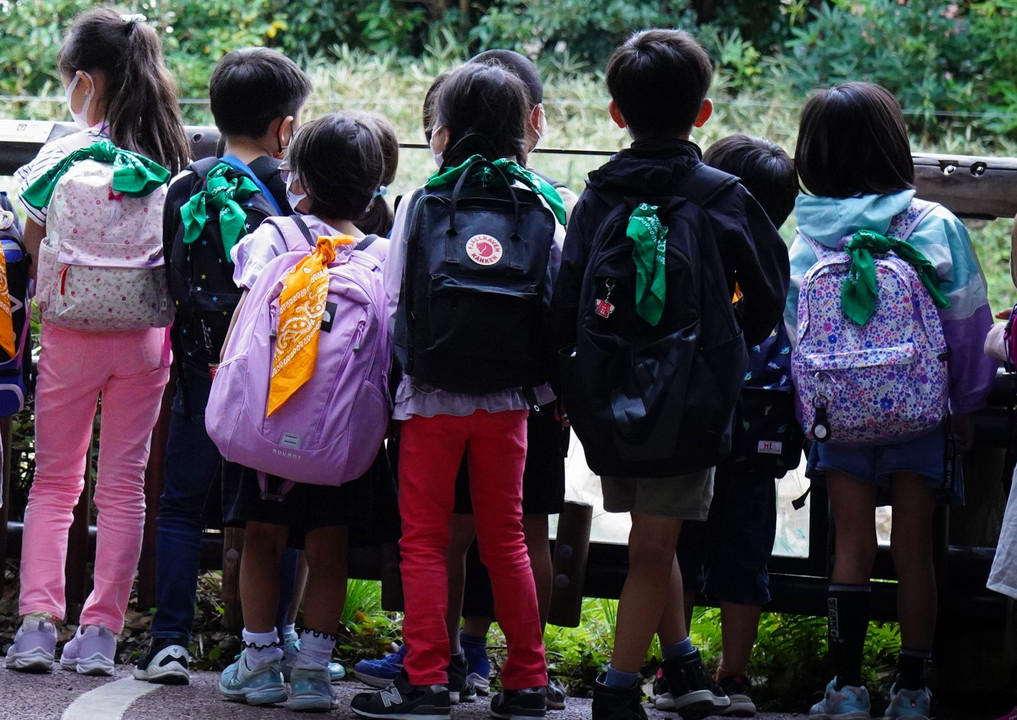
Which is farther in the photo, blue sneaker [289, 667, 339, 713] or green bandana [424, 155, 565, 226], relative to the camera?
blue sneaker [289, 667, 339, 713]

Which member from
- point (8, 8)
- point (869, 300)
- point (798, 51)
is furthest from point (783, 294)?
point (8, 8)

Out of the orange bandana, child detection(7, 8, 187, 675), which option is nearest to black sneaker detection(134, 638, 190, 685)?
child detection(7, 8, 187, 675)

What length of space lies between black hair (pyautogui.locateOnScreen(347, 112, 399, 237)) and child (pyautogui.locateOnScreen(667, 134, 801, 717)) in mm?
920

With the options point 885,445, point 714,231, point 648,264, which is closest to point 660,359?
point 648,264

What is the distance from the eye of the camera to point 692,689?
3596mm

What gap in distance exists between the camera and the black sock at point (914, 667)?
11.9 ft

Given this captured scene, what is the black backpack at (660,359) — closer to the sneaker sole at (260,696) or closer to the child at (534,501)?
the child at (534,501)

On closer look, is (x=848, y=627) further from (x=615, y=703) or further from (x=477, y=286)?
(x=477, y=286)

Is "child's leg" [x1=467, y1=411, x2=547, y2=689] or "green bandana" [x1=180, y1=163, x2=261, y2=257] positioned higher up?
"green bandana" [x1=180, y1=163, x2=261, y2=257]

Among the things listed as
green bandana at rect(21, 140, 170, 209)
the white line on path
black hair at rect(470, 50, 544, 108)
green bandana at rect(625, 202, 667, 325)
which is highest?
black hair at rect(470, 50, 544, 108)

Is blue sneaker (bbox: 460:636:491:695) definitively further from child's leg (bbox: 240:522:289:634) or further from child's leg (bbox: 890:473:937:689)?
child's leg (bbox: 890:473:937:689)

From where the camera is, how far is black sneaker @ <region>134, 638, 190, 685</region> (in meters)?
3.74

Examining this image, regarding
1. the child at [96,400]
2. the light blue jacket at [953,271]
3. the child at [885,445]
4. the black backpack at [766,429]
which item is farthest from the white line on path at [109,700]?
the light blue jacket at [953,271]

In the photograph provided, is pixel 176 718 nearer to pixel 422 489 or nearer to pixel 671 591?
pixel 422 489
